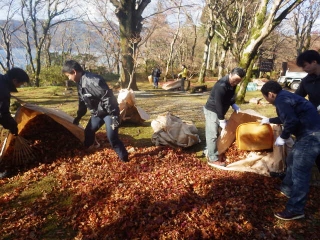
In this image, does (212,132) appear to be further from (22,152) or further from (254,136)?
(22,152)

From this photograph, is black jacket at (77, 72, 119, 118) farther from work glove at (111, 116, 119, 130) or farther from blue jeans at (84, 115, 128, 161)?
blue jeans at (84, 115, 128, 161)

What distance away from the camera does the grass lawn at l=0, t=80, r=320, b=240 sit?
254 cm

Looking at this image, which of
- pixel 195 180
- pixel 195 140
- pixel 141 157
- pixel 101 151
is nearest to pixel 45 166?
pixel 101 151

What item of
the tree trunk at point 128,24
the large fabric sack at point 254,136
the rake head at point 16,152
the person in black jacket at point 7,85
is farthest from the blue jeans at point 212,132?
the tree trunk at point 128,24

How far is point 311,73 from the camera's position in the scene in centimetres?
350

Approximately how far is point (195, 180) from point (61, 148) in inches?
103

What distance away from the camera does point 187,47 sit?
33.9m

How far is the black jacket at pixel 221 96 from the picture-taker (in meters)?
3.68

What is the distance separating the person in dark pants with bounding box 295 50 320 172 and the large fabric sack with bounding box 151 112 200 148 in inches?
83.2

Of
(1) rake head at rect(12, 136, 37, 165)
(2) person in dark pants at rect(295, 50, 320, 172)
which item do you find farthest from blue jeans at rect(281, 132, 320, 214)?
(1) rake head at rect(12, 136, 37, 165)

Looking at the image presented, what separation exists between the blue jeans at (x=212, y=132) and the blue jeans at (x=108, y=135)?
4.83ft

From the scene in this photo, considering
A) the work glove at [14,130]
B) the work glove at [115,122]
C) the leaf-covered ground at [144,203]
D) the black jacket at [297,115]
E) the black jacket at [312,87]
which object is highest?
the black jacket at [312,87]

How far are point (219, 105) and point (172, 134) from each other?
137cm

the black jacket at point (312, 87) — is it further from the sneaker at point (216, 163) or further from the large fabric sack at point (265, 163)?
the sneaker at point (216, 163)
